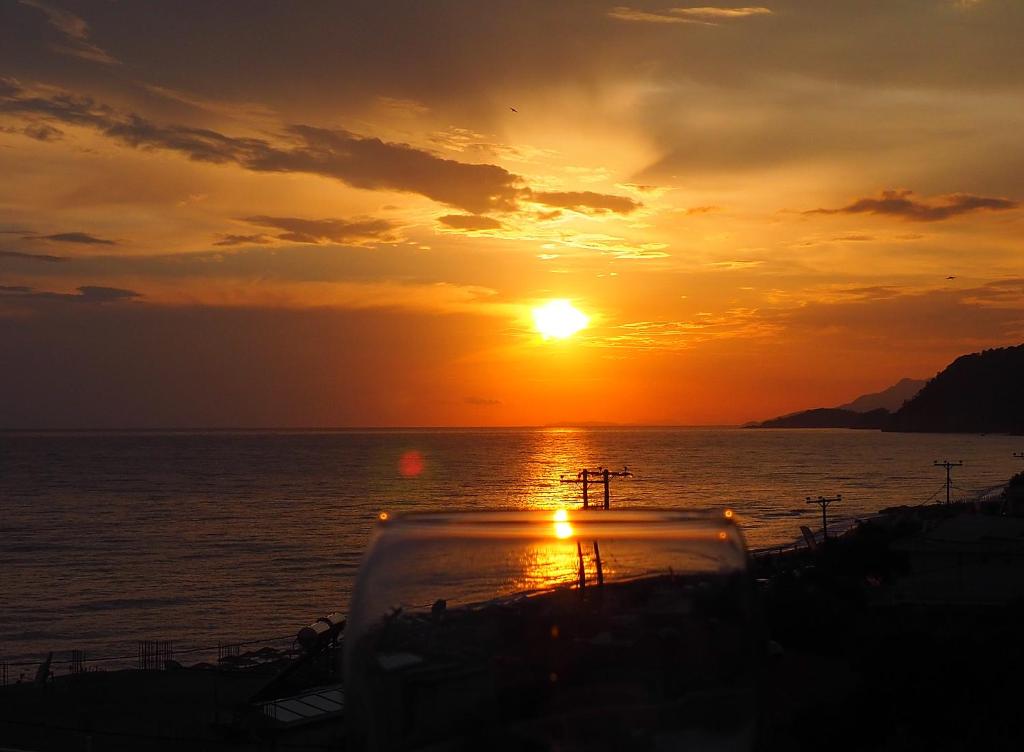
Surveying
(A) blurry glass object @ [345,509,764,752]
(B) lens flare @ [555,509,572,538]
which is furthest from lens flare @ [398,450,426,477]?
(A) blurry glass object @ [345,509,764,752]

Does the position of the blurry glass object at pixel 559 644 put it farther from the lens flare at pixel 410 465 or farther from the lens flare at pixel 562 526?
the lens flare at pixel 410 465

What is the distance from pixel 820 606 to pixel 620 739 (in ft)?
68.8

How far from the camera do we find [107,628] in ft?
151

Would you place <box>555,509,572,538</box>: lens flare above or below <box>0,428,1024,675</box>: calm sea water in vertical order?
above

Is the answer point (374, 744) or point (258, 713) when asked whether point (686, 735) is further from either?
point (258, 713)

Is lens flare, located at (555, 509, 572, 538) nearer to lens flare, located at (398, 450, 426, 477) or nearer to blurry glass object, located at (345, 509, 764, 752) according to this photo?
blurry glass object, located at (345, 509, 764, 752)

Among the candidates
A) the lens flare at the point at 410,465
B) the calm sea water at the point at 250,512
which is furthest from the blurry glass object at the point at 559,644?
the lens flare at the point at 410,465

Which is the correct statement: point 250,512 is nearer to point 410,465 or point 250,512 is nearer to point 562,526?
point 410,465

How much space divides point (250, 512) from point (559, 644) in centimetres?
10236

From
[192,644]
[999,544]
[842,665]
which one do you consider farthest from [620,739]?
[192,644]

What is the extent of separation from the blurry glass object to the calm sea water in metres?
16.5

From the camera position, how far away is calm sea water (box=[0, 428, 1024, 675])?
49.4 meters

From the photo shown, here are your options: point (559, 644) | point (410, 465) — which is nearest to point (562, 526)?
point (559, 644)

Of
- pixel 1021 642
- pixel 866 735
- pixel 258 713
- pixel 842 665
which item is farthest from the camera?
pixel 258 713
